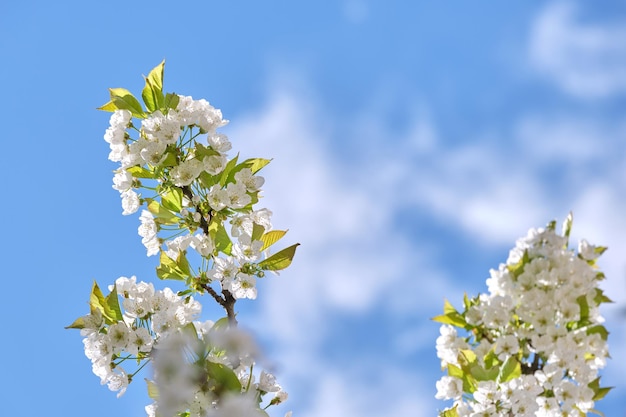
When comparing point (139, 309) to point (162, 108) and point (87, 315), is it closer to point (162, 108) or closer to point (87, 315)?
point (87, 315)

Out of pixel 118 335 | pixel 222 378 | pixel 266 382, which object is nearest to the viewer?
pixel 222 378

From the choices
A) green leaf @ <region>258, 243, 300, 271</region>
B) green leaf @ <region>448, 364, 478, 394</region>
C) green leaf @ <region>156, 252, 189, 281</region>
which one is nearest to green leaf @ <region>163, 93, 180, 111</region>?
green leaf @ <region>156, 252, 189, 281</region>

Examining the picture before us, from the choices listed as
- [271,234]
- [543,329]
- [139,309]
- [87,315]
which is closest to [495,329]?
[543,329]

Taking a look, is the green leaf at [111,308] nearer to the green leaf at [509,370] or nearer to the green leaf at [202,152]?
the green leaf at [202,152]

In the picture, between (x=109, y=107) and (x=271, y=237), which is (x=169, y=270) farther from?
(x=109, y=107)

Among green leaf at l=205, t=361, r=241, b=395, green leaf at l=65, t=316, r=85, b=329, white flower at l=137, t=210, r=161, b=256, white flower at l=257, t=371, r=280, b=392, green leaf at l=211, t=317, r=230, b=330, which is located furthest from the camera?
white flower at l=137, t=210, r=161, b=256

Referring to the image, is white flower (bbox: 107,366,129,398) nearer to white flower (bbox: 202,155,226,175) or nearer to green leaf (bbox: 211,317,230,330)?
green leaf (bbox: 211,317,230,330)

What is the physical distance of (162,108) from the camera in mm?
2666

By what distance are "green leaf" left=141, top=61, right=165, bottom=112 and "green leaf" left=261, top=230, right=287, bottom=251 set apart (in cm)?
64

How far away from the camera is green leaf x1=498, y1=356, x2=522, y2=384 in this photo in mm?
2432

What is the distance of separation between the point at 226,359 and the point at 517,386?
0.98m

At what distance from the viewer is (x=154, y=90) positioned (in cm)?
268

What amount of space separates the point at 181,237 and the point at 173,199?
0.15 metres

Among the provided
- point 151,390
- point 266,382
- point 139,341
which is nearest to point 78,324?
point 139,341
